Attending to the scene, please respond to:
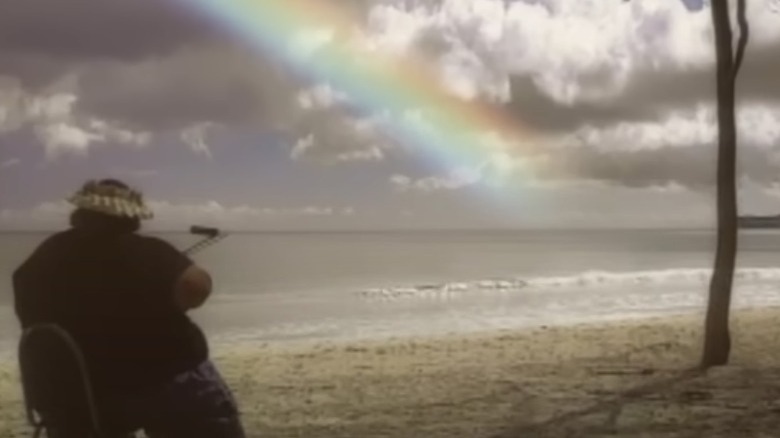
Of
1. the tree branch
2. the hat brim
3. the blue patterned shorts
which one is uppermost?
the tree branch

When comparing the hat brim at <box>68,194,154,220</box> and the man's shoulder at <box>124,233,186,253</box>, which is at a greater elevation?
the hat brim at <box>68,194,154,220</box>

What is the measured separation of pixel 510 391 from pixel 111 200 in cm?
632

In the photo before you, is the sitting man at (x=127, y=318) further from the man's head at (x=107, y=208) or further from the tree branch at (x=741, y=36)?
the tree branch at (x=741, y=36)

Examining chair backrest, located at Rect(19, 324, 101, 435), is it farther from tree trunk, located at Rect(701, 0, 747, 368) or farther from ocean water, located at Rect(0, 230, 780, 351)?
ocean water, located at Rect(0, 230, 780, 351)

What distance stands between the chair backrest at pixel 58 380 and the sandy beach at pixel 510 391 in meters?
4.21

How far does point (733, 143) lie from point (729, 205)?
0.54 m

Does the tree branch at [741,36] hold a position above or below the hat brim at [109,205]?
above

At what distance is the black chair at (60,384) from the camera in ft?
14.3

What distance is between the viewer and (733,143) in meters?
10.9

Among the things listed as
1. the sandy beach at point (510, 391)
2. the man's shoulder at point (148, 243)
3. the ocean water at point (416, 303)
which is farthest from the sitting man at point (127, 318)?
the ocean water at point (416, 303)

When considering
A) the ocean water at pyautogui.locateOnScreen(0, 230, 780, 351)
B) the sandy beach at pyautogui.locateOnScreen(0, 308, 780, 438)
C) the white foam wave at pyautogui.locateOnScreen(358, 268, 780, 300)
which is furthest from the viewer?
the white foam wave at pyautogui.locateOnScreen(358, 268, 780, 300)

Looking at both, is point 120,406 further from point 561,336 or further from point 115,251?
point 561,336

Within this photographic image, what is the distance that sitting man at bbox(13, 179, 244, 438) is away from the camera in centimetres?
429

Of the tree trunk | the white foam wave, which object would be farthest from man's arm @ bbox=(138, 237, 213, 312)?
the white foam wave
